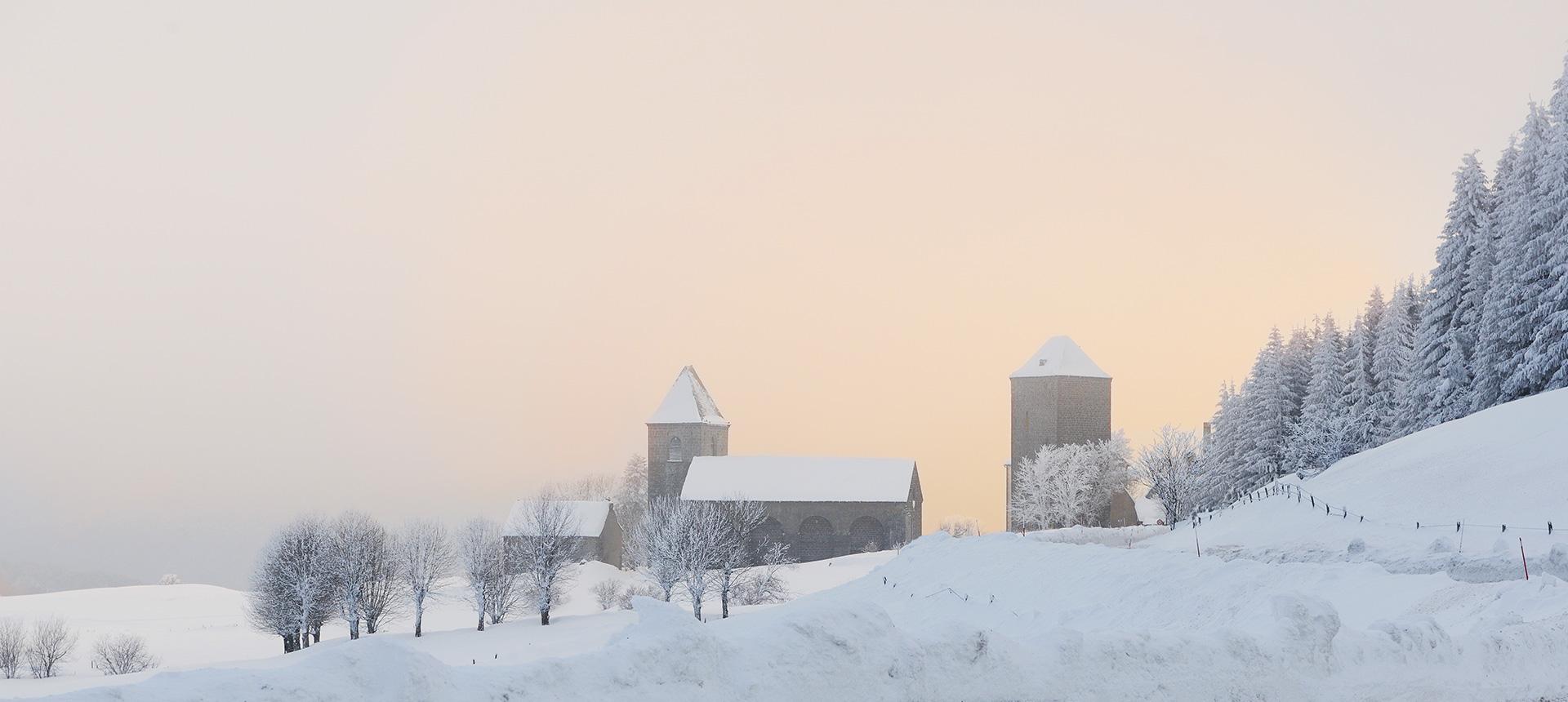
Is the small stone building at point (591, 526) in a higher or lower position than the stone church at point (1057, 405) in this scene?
lower

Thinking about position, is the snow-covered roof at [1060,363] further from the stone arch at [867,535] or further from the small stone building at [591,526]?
the small stone building at [591,526]

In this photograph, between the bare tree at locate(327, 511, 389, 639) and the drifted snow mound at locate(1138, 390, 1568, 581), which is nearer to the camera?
the drifted snow mound at locate(1138, 390, 1568, 581)

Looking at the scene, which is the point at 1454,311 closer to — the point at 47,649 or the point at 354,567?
the point at 354,567

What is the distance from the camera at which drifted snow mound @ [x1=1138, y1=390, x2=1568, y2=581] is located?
22203 mm

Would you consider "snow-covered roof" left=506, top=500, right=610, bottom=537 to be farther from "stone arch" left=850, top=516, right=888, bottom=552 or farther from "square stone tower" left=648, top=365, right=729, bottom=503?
"stone arch" left=850, top=516, right=888, bottom=552

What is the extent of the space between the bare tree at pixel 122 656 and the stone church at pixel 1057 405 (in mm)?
52764

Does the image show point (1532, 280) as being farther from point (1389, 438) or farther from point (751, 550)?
point (751, 550)

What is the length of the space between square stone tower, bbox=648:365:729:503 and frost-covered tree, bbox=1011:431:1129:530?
24740 mm

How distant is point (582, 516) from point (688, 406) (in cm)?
1320

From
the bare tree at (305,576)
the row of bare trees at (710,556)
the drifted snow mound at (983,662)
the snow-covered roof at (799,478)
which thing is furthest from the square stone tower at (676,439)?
the drifted snow mound at (983,662)

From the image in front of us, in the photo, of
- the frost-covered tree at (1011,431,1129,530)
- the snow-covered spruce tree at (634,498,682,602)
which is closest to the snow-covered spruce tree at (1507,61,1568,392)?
the snow-covered spruce tree at (634,498,682,602)

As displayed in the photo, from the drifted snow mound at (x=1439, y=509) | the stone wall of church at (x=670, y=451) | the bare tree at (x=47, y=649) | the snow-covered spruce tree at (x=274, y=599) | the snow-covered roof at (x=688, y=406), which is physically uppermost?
the snow-covered roof at (x=688, y=406)

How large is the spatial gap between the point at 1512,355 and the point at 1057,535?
1849cm

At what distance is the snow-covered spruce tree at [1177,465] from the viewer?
202 feet
